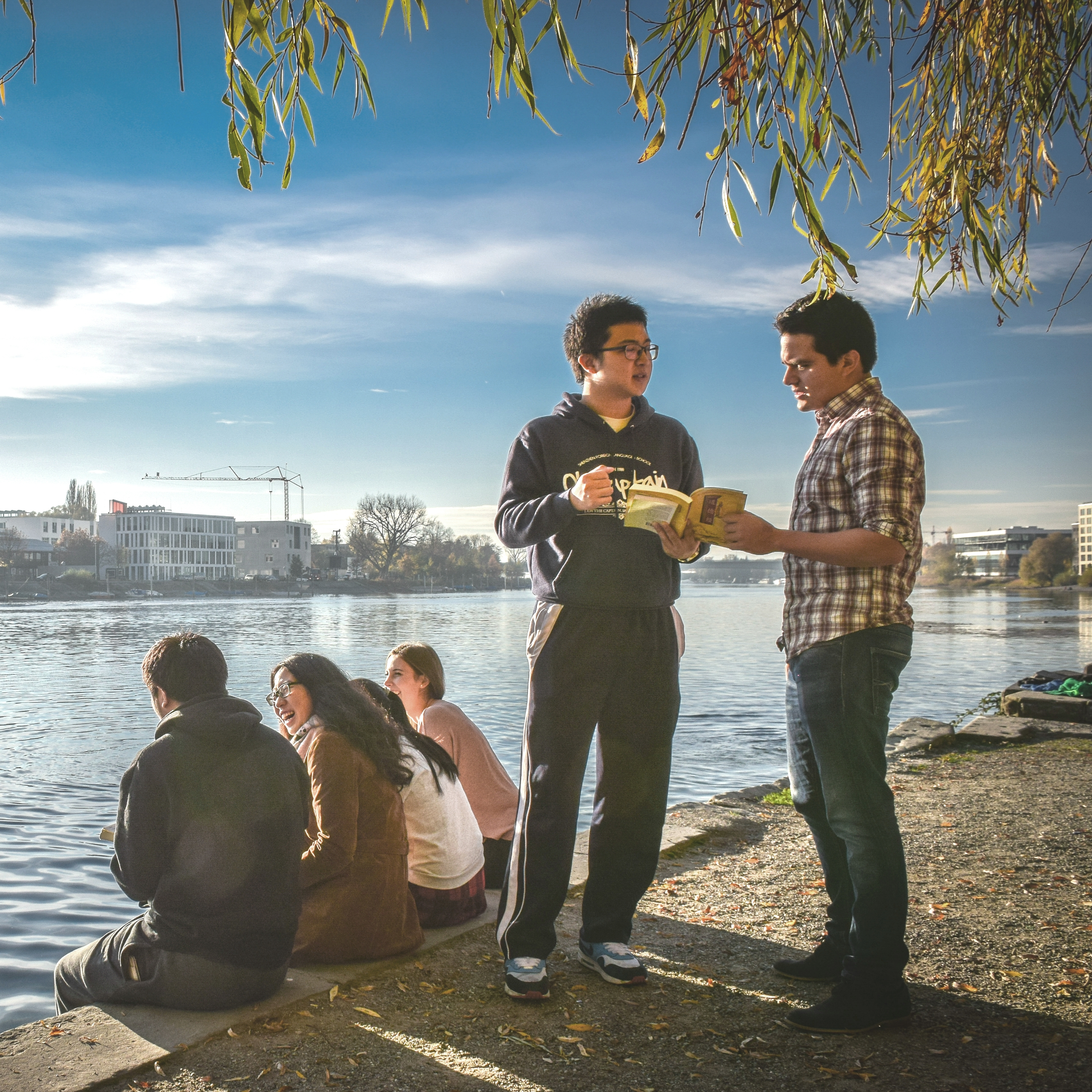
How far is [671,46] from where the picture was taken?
2828 millimetres

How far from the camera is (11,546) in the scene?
127125mm

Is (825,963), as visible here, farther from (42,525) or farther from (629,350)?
(42,525)

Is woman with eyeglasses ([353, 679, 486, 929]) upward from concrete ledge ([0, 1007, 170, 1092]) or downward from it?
upward

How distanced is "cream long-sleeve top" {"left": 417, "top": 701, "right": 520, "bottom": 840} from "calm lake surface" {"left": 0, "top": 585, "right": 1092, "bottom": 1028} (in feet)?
Answer: 7.57

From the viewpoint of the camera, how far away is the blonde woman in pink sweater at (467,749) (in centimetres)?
443

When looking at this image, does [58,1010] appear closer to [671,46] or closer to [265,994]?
[265,994]

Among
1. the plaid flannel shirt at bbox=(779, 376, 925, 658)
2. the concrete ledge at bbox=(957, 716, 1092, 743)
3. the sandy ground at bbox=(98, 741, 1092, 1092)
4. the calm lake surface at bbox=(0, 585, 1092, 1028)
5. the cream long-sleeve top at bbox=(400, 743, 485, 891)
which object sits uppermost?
the plaid flannel shirt at bbox=(779, 376, 925, 658)

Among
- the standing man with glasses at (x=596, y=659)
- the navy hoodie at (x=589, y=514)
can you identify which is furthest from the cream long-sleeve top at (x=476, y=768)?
the navy hoodie at (x=589, y=514)

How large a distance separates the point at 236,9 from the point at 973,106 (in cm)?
284

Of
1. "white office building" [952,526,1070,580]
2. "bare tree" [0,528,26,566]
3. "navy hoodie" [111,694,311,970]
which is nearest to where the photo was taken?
"navy hoodie" [111,694,311,970]

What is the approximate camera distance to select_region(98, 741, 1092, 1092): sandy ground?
8.53 feet

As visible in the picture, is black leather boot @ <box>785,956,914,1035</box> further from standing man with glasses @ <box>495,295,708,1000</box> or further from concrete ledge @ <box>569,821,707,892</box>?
concrete ledge @ <box>569,821,707,892</box>

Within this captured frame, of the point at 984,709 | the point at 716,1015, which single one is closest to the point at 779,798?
the point at 716,1015

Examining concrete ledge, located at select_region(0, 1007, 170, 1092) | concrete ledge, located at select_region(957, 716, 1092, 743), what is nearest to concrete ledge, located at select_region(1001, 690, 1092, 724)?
concrete ledge, located at select_region(957, 716, 1092, 743)
